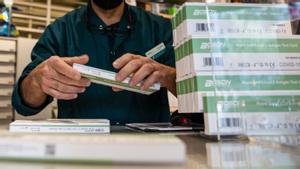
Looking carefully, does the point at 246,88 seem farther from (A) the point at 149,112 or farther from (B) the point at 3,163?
(A) the point at 149,112

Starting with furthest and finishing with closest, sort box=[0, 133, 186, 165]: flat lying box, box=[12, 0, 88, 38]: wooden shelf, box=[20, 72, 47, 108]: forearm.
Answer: box=[12, 0, 88, 38]: wooden shelf, box=[20, 72, 47, 108]: forearm, box=[0, 133, 186, 165]: flat lying box

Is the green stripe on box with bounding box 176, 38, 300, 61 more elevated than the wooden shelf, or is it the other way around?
the wooden shelf

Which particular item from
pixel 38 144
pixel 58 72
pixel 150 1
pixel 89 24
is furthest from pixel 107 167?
pixel 150 1

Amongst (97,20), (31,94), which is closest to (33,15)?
(97,20)

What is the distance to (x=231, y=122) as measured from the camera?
396 mm

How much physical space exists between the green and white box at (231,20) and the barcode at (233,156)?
0.63ft

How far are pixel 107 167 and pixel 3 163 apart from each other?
9 cm

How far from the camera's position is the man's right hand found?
541 millimetres

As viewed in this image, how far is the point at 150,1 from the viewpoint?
7.09 ft

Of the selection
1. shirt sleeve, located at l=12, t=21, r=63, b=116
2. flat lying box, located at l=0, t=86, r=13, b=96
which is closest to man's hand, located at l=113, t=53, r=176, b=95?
shirt sleeve, located at l=12, t=21, r=63, b=116

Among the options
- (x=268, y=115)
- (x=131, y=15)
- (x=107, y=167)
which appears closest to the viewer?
(x=107, y=167)

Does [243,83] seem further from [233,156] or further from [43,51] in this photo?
[43,51]

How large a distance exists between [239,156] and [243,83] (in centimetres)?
13

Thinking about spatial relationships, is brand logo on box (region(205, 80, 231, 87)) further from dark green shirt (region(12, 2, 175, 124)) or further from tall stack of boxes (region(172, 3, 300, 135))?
dark green shirt (region(12, 2, 175, 124))
